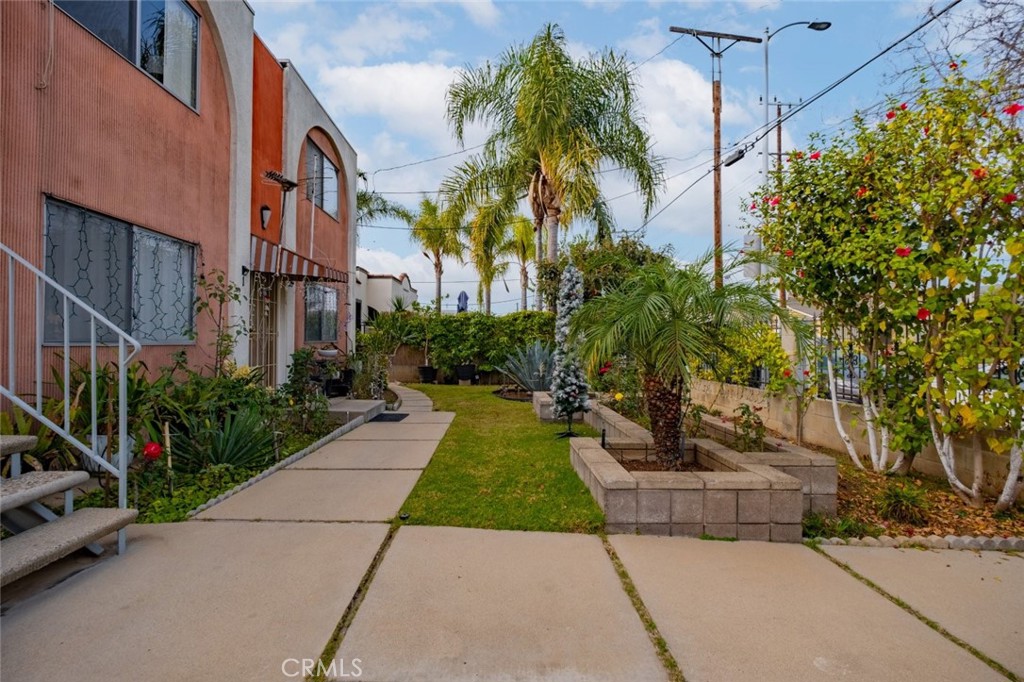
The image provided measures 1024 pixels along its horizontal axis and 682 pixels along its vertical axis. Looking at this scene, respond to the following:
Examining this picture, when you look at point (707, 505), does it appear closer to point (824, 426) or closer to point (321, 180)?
point (824, 426)

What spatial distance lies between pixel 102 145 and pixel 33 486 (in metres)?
3.43

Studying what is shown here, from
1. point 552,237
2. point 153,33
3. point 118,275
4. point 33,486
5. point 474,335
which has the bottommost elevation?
point 33,486

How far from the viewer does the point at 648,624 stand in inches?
96.1

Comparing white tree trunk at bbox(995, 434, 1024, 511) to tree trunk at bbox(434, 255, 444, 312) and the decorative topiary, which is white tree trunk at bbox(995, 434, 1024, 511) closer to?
the decorative topiary

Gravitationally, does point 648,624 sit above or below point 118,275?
below

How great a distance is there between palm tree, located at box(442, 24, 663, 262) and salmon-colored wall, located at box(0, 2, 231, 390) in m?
7.37

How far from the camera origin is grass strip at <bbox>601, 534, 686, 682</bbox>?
6.94 ft

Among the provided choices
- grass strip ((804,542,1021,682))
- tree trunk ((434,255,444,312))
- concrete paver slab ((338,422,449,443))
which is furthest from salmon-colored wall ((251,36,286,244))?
tree trunk ((434,255,444,312))

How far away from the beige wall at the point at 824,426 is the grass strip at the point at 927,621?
6.79 feet

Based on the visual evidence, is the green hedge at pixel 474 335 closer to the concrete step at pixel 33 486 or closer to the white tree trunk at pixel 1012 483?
the white tree trunk at pixel 1012 483

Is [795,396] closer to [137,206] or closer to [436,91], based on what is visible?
[137,206]

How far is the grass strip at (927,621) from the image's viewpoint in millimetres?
2166

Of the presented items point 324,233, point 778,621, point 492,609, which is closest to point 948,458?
point 778,621

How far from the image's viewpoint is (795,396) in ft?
20.2
